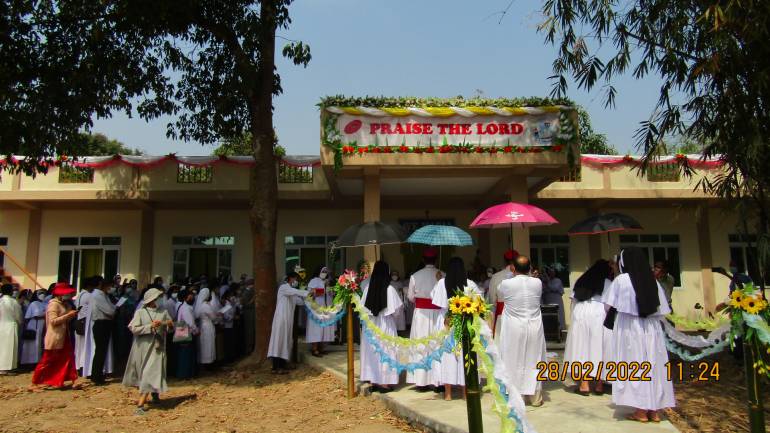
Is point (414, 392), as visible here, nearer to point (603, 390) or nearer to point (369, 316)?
point (369, 316)

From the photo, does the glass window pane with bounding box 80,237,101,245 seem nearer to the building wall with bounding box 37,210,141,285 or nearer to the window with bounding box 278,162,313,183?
the building wall with bounding box 37,210,141,285

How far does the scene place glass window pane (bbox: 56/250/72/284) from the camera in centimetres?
1470

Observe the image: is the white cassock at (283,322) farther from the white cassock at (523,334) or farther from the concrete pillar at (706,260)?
the concrete pillar at (706,260)

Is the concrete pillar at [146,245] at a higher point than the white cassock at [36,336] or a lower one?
higher

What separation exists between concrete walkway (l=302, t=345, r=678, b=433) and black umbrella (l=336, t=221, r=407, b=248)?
2207 mm

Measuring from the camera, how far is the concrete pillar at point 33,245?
1446 centimetres

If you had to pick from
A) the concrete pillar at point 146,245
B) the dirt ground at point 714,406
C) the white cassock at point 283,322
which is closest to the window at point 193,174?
the concrete pillar at point 146,245

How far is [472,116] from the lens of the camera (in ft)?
31.9

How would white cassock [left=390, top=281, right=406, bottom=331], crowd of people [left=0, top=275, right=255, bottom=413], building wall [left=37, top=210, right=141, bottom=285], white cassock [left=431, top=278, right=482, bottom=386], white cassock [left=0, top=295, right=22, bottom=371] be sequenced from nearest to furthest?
white cassock [left=431, top=278, right=482, bottom=386]
crowd of people [left=0, top=275, right=255, bottom=413]
white cassock [left=0, top=295, right=22, bottom=371]
white cassock [left=390, top=281, right=406, bottom=331]
building wall [left=37, top=210, right=141, bottom=285]

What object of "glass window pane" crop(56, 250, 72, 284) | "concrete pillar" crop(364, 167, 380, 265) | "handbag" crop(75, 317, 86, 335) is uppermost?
"concrete pillar" crop(364, 167, 380, 265)

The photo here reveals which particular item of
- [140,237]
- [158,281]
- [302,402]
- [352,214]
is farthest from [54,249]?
[302,402]

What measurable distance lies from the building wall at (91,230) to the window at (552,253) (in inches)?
443

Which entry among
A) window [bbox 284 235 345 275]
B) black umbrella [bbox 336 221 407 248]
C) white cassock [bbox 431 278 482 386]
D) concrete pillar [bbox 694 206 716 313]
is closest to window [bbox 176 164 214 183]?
window [bbox 284 235 345 275]

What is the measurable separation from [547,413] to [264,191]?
6.21 meters
